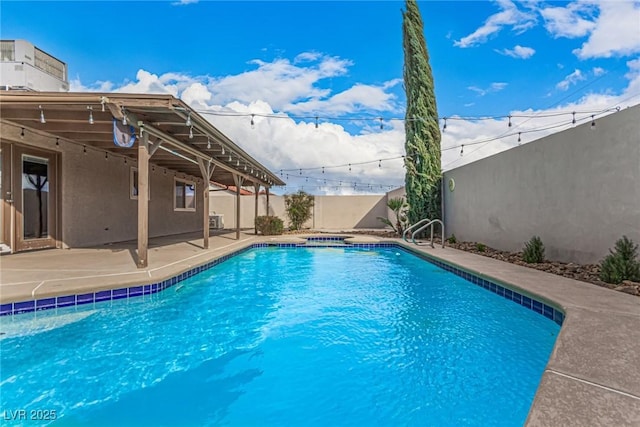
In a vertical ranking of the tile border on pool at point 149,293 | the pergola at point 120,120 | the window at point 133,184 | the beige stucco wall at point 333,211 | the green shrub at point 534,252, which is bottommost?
the tile border on pool at point 149,293

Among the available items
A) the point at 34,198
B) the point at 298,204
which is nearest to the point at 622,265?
the point at 34,198

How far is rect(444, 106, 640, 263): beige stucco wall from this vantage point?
16.5 ft

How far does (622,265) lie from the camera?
179 inches

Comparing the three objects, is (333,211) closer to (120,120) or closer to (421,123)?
(421,123)

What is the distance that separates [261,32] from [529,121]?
8233mm

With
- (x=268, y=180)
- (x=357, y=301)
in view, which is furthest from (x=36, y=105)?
(x=268, y=180)

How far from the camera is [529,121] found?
9.41 m

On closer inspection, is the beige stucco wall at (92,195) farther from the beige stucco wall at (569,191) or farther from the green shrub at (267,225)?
the beige stucco wall at (569,191)

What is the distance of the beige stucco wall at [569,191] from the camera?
5.03 m

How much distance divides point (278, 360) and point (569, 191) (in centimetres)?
598

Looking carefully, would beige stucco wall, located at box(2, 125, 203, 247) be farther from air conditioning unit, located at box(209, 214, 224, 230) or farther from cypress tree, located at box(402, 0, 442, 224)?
cypress tree, located at box(402, 0, 442, 224)

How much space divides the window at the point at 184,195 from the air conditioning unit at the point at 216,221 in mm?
1487

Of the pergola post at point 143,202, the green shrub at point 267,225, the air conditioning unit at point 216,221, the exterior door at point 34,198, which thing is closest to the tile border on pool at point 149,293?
the pergola post at point 143,202

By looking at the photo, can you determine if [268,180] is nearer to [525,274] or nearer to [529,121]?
[529,121]
